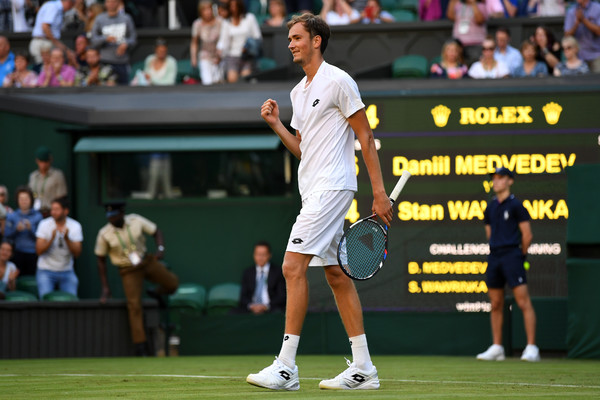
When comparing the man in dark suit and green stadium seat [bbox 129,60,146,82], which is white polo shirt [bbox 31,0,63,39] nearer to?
green stadium seat [bbox 129,60,146,82]

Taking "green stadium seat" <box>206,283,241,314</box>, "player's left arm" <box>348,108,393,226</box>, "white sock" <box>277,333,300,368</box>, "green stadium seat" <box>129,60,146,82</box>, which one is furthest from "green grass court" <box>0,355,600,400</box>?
"green stadium seat" <box>129,60,146,82</box>

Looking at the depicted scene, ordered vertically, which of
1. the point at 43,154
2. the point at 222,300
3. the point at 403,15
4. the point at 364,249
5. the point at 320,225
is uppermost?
the point at 403,15

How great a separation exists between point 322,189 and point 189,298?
8.64 metres

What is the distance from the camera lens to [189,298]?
14.6 m

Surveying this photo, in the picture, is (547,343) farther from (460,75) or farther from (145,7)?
(145,7)

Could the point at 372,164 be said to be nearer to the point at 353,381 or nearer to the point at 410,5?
the point at 353,381

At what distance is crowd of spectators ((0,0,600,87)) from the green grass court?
20.6 ft

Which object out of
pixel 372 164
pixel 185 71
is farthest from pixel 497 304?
pixel 185 71

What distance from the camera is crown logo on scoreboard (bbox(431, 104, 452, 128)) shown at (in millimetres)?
12898

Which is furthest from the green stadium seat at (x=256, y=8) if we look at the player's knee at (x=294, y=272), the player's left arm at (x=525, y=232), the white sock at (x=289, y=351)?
the white sock at (x=289, y=351)

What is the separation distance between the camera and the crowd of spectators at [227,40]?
1512 centimetres

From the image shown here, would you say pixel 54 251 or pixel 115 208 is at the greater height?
pixel 115 208

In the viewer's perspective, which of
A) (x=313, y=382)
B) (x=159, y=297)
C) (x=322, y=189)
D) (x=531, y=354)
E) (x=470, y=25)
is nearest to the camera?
(x=322, y=189)

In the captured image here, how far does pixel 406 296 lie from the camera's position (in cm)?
1291
